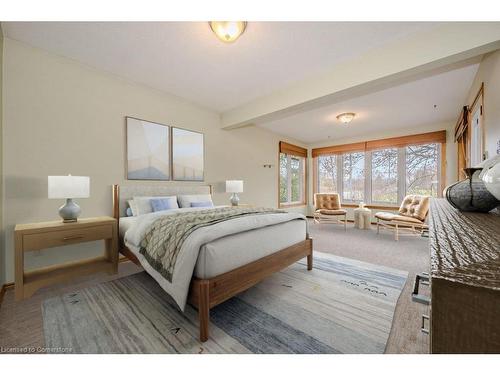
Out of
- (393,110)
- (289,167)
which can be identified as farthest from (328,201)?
(393,110)

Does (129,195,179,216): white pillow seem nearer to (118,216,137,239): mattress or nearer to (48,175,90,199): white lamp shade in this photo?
(118,216,137,239): mattress

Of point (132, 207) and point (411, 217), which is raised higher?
point (132, 207)

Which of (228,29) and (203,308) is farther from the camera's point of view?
(228,29)

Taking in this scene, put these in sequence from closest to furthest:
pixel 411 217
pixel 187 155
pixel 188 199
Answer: pixel 188 199, pixel 187 155, pixel 411 217

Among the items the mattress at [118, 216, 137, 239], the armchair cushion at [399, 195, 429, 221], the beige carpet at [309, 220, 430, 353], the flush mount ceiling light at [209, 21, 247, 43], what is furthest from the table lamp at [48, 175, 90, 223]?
the armchair cushion at [399, 195, 429, 221]

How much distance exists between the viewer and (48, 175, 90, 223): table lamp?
203cm

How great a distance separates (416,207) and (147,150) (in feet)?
16.4

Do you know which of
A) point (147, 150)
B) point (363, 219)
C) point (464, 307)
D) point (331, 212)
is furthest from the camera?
point (331, 212)

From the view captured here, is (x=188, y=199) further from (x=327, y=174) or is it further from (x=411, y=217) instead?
(x=327, y=174)

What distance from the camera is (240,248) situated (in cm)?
167

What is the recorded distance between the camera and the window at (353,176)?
18.7ft

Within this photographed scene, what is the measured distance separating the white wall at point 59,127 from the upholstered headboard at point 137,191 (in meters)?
0.12

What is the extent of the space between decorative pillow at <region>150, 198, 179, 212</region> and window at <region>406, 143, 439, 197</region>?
534cm

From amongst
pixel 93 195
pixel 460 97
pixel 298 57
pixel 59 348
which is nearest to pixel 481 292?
pixel 59 348
